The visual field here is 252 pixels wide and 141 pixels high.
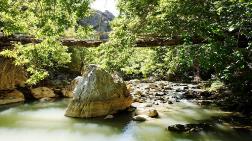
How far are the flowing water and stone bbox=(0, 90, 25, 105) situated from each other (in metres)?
2.67

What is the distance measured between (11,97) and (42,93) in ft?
6.86

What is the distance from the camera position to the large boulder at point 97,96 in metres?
15.1

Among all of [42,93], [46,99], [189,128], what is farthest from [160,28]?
[42,93]

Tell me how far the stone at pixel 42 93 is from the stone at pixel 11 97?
868 mm

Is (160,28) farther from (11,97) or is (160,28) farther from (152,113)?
(11,97)

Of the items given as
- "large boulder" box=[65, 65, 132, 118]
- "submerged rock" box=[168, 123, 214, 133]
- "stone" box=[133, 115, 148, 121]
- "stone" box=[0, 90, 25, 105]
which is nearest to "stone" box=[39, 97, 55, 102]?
"stone" box=[0, 90, 25, 105]

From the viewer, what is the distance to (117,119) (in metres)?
14.8

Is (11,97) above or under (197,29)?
under

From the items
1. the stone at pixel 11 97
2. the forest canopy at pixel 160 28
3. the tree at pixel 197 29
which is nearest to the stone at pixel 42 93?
the stone at pixel 11 97

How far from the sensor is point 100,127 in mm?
13562

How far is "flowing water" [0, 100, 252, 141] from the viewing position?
12008mm

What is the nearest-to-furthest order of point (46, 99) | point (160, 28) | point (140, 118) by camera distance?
1. point (160, 28)
2. point (140, 118)
3. point (46, 99)

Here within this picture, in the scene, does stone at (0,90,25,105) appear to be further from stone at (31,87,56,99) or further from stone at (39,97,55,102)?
stone at (39,97,55,102)

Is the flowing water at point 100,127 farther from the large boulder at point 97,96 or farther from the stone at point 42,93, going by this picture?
the stone at point 42,93
